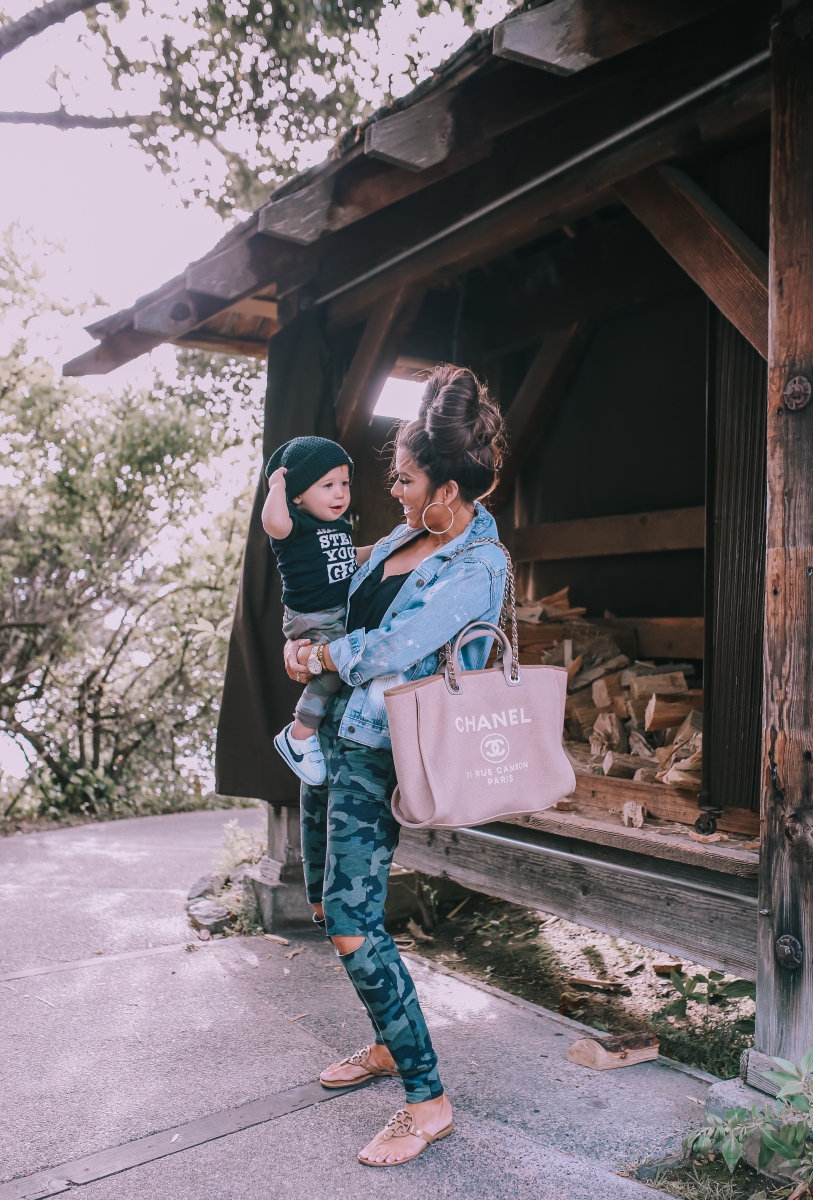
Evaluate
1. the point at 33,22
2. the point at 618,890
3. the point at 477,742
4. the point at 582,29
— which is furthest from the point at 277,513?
the point at 33,22

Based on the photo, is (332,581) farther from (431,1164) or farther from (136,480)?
(136,480)

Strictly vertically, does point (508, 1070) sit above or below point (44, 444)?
below

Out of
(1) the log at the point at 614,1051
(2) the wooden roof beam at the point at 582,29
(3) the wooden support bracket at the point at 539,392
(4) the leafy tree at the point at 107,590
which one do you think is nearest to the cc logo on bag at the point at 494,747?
(1) the log at the point at 614,1051

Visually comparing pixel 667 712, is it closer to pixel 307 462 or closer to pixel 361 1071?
pixel 361 1071

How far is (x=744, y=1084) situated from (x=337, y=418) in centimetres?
325

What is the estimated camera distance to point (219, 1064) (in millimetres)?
2869

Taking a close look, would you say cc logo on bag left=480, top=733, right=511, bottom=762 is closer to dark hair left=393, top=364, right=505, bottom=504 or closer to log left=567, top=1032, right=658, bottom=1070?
dark hair left=393, top=364, right=505, bottom=504

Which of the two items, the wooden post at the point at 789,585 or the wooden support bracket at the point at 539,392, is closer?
the wooden post at the point at 789,585

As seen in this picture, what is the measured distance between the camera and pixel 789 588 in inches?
94.7

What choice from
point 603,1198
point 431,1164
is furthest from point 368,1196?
point 603,1198

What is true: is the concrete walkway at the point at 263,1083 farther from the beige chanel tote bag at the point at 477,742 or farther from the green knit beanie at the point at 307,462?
the green knit beanie at the point at 307,462

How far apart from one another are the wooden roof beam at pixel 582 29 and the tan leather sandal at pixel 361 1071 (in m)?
2.84

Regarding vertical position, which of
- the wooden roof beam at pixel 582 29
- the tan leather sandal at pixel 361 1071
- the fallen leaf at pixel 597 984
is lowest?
the fallen leaf at pixel 597 984

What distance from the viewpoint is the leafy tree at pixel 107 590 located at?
298 inches
